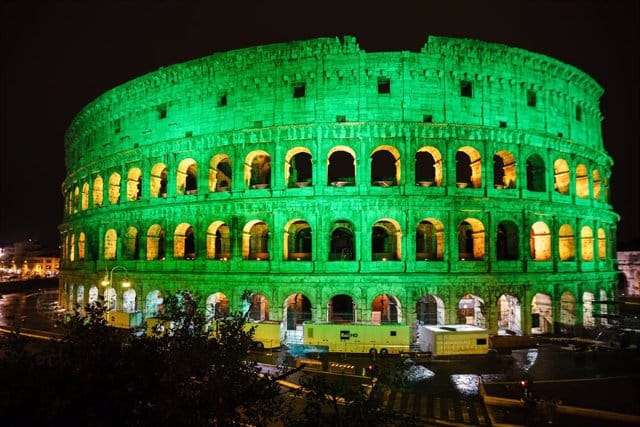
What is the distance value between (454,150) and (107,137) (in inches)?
1024

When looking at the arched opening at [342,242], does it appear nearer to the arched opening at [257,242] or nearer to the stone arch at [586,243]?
the arched opening at [257,242]

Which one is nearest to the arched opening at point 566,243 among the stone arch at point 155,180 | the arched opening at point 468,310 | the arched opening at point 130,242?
the arched opening at point 468,310

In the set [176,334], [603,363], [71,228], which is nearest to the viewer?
[176,334]

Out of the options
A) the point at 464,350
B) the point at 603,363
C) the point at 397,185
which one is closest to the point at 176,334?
the point at 464,350

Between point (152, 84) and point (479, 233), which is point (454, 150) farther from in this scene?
point (152, 84)

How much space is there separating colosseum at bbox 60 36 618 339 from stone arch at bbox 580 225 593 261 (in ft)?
0.39

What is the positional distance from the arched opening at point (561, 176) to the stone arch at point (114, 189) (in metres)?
31.8

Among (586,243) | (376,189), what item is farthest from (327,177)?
(586,243)

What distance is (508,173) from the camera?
1107 inches

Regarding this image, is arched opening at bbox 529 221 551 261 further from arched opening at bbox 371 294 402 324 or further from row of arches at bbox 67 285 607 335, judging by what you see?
arched opening at bbox 371 294 402 324

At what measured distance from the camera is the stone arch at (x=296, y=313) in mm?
27688

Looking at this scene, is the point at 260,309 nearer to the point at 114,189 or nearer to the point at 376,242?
the point at 376,242

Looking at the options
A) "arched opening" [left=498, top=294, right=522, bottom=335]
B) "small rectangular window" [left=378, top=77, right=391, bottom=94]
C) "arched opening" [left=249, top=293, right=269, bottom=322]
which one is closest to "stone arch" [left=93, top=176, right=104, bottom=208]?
"arched opening" [left=249, top=293, right=269, bottom=322]

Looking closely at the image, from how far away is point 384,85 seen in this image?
87.8ft
